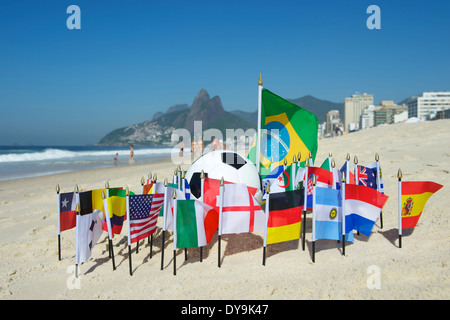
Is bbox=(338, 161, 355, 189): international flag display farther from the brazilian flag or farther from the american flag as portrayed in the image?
the american flag

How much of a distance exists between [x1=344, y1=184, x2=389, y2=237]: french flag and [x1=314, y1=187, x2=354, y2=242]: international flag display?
0.13 m

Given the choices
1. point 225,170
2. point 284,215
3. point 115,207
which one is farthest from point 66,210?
point 284,215

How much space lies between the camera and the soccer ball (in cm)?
570

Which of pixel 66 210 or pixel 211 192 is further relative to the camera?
pixel 66 210

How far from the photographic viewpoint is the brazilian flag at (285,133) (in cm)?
709

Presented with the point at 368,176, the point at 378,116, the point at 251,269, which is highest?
the point at 378,116

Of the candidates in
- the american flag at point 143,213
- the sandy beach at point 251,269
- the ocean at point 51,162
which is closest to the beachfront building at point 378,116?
the ocean at point 51,162

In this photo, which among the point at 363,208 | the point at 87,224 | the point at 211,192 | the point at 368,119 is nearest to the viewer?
the point at 87,224

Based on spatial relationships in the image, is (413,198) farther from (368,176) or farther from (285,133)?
(285,133)

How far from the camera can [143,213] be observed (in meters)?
4.94

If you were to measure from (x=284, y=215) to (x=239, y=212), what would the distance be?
2.15ft
